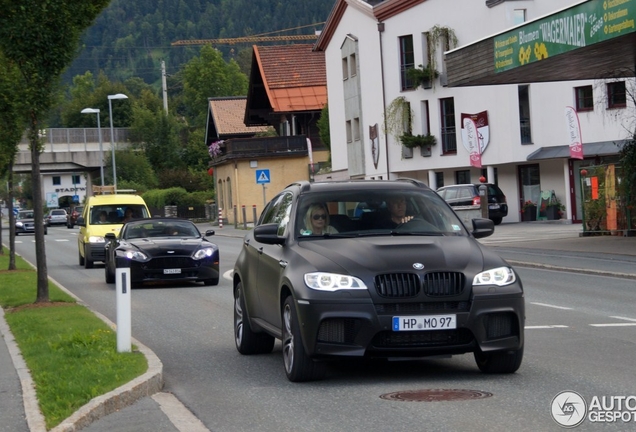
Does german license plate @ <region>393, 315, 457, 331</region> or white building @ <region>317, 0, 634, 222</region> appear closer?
german license plate @ <region>393, 315, 457, 331</region>

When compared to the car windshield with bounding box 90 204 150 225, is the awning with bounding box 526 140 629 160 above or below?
above

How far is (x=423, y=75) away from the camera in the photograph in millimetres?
51875

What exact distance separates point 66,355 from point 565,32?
17377 millimetres

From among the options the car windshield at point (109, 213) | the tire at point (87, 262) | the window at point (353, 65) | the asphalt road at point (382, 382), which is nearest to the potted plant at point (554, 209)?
the window at point (353, 65)

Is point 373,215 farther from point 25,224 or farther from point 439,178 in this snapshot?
point 25,224

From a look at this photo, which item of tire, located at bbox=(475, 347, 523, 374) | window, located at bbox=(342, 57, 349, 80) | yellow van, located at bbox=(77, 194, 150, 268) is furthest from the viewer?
window, located at bbox=(342, 57, 349, 80)

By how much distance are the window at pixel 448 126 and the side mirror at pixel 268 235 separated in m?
41.9

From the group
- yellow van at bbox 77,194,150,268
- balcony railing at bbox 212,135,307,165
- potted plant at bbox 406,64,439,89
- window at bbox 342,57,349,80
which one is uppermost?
window at bbox 342,57,349,80

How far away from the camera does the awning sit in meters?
42.2

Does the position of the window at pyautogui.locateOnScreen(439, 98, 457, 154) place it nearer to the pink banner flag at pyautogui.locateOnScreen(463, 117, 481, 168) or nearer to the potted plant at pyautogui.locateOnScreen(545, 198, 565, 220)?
the pink banner flag at pyautogui.locateOnScreen(463, 117, 481, 168)

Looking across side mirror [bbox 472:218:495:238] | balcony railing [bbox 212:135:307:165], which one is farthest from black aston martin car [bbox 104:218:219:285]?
balcony railing [bbox 212:135:307:165]

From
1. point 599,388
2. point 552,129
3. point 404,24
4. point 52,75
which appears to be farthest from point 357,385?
point 404,24

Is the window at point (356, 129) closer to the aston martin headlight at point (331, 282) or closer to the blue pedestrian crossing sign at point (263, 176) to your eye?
the blue pedestrian crossing sign at point (263, 176)

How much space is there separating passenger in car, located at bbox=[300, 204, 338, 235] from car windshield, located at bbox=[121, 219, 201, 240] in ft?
41.2
